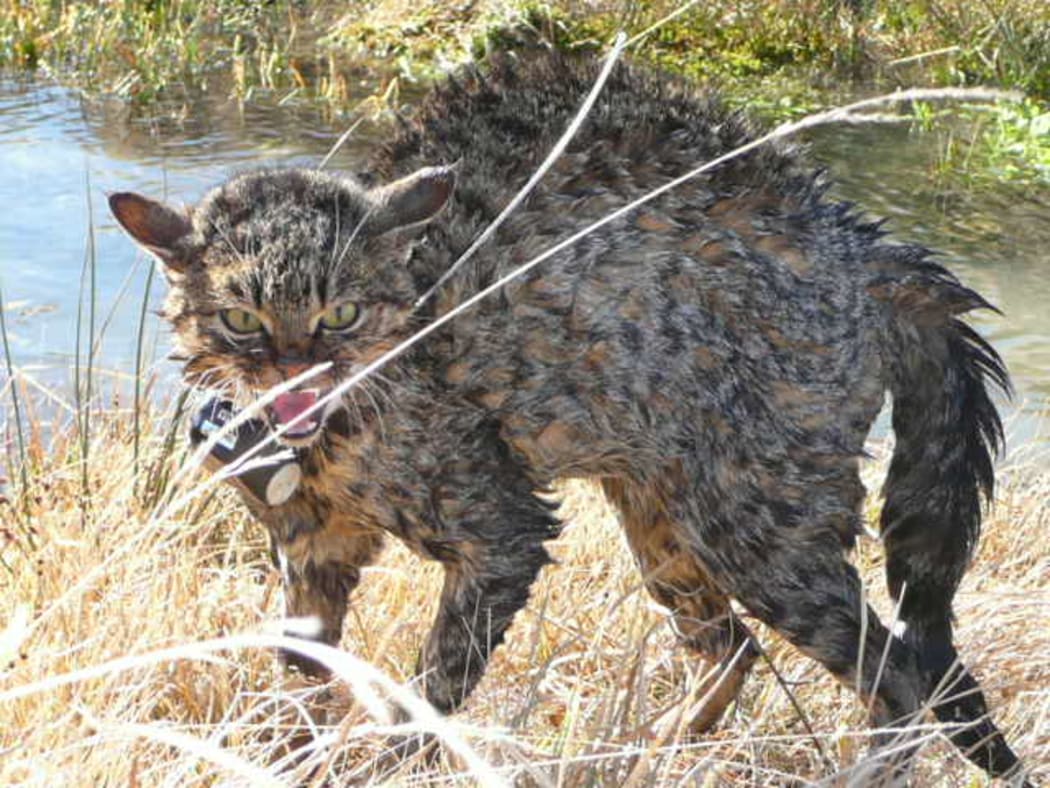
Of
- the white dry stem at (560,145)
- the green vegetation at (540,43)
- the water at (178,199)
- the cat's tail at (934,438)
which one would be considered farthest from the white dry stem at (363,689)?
the green vegetation at (540,43)

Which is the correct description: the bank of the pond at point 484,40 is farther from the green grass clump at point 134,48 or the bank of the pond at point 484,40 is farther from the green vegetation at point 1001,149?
the green vegetation at point 1001,149

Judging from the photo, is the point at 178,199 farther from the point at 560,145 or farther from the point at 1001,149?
the point at 560,145

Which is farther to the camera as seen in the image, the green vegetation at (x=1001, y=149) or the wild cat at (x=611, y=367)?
the green vegetation at (x=1001, y=149)

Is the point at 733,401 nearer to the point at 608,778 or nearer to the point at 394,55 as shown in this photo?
the point at 608,778

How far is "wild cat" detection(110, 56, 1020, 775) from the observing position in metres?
3.29

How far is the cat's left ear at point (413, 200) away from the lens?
317 centimetres

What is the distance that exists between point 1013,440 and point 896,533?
2559 mm

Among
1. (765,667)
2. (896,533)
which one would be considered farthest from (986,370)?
(765,667)

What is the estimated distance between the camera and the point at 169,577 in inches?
150

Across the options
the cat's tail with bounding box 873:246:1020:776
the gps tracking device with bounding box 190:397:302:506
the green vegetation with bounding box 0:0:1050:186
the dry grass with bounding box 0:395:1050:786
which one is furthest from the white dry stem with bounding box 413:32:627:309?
the green vegetation with bounding box 0:0:1050:186

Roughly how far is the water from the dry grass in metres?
1.28

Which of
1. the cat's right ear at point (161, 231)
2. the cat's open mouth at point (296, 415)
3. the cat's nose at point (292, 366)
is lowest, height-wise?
the cat's open mouth at point (296, 415)

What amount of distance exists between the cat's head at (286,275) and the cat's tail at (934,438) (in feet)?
3.79

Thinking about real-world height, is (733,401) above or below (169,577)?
above
